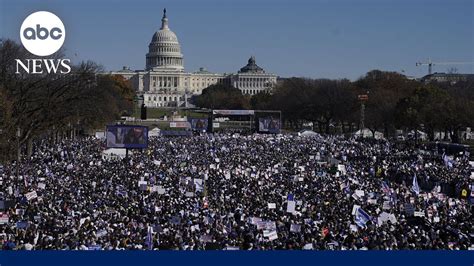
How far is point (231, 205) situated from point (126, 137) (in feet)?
50.8

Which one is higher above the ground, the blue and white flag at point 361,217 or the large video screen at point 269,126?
the large video screen at point 269,126

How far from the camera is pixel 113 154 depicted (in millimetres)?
41375

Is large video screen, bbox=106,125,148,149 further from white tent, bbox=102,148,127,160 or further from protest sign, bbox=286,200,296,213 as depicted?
protest sign, bbox=286,200,296,213

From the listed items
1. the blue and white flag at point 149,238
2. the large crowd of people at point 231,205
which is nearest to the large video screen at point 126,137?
the large crowd of people at point 231,205

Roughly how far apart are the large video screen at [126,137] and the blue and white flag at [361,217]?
18.4 meters

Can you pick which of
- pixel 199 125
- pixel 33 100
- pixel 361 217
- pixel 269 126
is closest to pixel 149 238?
pixel 361 217

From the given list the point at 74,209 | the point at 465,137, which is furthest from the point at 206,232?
the point at 465,137

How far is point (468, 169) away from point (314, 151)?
13.1 m

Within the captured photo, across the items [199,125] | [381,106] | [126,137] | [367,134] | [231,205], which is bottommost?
[231,205]

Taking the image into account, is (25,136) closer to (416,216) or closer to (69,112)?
(69,112)

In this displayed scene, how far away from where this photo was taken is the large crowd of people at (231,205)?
16.4 m

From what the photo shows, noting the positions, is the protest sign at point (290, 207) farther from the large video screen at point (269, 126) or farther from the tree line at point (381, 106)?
the large video screen at point (269, 126)

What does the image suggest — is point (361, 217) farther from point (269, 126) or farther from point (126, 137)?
point (269, 126)

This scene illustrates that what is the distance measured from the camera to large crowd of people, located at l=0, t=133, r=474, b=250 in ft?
53.9
